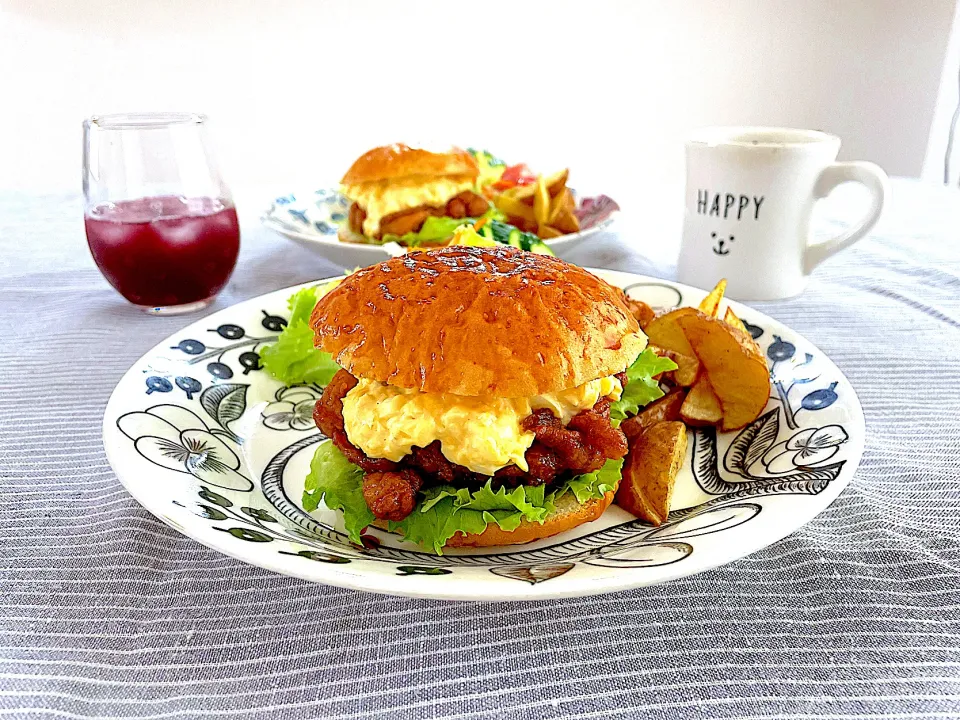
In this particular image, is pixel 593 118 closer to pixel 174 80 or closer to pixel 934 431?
pixel 174 80

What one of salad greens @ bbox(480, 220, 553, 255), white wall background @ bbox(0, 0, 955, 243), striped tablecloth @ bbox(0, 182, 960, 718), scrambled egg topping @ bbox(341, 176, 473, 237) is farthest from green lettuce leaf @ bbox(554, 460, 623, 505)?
white wall background @ bbox(0, 0, 955, 243)

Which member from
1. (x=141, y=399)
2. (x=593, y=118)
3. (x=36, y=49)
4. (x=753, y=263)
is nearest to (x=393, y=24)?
(x=593, y=118)

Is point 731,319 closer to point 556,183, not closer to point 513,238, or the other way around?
point 513,238

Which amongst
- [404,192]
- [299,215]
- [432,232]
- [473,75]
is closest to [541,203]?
[432,232]

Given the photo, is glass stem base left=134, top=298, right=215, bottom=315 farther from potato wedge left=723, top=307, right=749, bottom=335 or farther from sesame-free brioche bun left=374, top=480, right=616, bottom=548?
A: potato wedge left=723, top=307, right=749, bottom=335

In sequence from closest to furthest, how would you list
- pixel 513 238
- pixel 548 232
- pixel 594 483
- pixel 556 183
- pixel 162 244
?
pixel 594 483
pixel 162 244
pixel 513 238
pixel 548 232
pixel 556 183

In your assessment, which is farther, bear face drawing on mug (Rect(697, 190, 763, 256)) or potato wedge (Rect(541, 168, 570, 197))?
potato wedge (Rect(541, 168, 570, 197))
